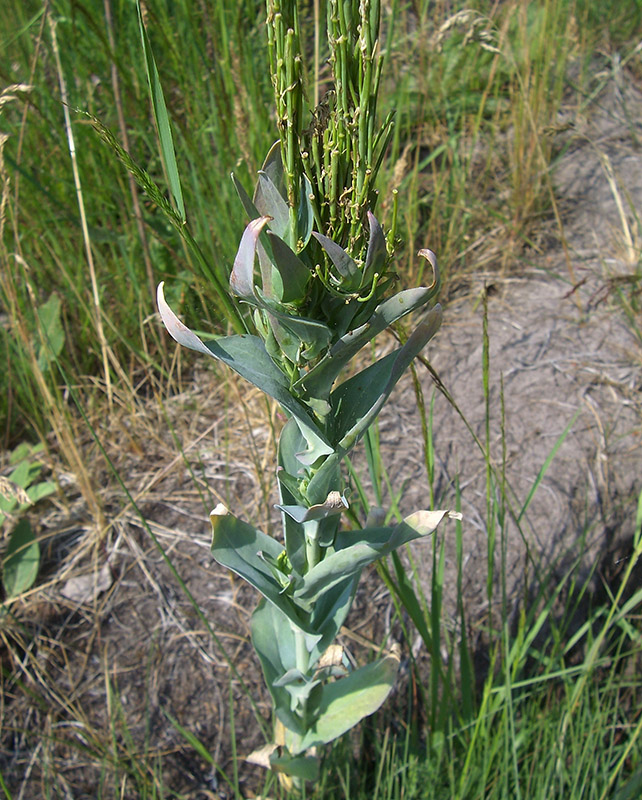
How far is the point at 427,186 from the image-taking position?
2.38 m

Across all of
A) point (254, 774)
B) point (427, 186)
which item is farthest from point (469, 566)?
point (427, 186)

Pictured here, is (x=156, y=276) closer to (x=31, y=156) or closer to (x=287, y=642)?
(x=31, y=156)

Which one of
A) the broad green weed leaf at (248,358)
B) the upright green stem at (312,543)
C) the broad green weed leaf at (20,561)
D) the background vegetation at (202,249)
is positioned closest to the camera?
the broad green weed leaf at (248,358)

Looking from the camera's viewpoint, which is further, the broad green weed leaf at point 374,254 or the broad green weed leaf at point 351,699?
the broad green weed leaf at point 351,699

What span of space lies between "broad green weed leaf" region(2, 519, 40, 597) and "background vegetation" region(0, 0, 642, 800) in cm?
10

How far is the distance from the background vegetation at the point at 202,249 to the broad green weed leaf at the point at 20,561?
0.10 meters

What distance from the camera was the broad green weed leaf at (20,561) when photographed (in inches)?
60.1

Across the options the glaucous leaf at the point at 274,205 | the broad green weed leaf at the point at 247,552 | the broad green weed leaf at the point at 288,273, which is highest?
the glaucous leaf at the point at 274,205

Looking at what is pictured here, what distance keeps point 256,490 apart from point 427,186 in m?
1.42

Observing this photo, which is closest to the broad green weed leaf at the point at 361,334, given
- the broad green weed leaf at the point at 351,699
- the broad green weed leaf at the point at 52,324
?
the broad green weed leaf at the point at 351,699

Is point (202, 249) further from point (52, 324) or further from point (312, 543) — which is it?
point (312, 543)

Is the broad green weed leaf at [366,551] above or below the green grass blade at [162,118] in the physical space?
below

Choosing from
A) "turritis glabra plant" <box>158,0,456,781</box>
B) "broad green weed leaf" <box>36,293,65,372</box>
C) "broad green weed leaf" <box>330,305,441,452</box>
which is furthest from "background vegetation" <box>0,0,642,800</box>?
"broad green weed leaf" <box>330,305,441,452</box>

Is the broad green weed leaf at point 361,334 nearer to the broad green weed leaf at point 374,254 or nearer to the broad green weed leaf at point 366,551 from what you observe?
the broad green weed leaf at point 374,254
